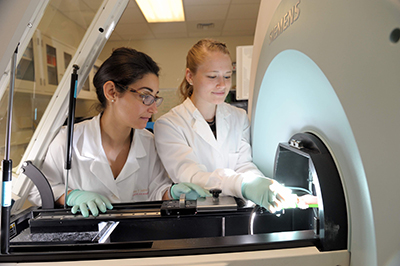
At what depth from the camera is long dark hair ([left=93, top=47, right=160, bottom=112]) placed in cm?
135

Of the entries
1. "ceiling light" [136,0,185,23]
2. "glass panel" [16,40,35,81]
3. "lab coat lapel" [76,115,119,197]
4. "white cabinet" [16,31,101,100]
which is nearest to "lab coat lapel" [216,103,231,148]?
"lab coat lapel" [76,115,119,197]

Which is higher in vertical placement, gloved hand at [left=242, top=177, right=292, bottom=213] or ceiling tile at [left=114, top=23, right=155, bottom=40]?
ceiling tile at [left=114, top=23, right=155, bottom=40]

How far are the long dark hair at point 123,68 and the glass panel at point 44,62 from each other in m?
0.24

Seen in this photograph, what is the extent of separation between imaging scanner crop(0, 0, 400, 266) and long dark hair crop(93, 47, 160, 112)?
0.32 m

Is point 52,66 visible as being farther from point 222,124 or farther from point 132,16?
point 132,16

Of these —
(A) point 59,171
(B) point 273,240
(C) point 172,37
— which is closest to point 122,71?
(A) point 59,171

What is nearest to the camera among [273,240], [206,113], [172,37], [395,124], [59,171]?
[395,124]

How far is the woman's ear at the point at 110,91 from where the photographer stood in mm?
1369

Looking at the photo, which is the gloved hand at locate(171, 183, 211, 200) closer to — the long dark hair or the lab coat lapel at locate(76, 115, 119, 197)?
the lab coat lapel at locate(76, 115, 119, 197)

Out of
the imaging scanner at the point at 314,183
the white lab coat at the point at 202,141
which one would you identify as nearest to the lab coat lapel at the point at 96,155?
the white lab coat at the point at 202,141

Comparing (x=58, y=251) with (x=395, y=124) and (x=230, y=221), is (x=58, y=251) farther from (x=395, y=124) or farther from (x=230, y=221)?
(x=395, y=124)

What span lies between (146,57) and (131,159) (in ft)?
1.87

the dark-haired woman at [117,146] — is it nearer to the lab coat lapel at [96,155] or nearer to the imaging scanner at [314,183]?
the lab coat lapel at [96,155]

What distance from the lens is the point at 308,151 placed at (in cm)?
70
